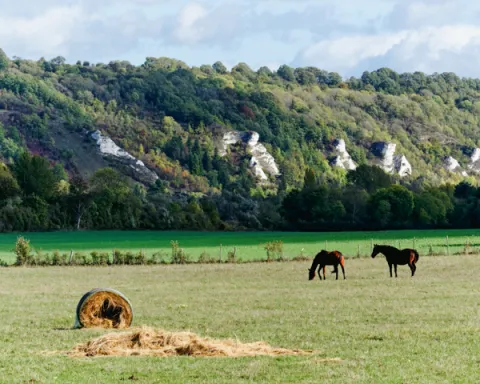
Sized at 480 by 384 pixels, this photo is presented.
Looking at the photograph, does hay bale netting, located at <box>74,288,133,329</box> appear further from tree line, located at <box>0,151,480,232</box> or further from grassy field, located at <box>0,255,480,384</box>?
tree line, located at <box>0,151,480,232</box>

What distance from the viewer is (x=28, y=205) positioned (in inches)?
4139

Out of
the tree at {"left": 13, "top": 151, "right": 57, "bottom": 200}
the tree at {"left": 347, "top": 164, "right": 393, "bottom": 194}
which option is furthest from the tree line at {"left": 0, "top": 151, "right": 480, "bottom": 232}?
the tree at {"left": 347, "top": 164, "right": 393, "bottom": 194}

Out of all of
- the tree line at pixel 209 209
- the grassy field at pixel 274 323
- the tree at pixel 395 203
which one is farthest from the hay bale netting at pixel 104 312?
the tree at pixel 395 203

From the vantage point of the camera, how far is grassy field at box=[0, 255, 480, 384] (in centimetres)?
1495

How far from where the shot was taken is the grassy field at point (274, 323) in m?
14.9

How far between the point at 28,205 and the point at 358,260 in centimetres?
6278

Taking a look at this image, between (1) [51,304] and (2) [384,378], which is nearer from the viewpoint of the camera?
(2) [384,378]

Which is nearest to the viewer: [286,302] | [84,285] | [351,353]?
[351,353]

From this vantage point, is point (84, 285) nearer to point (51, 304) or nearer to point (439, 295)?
point (51, 304)

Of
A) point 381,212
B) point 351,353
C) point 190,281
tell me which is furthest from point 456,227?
point 351,353

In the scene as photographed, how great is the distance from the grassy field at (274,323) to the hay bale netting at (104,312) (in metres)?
0.56

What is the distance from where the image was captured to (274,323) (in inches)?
853

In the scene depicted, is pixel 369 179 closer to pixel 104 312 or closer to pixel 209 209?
pixel 209 209

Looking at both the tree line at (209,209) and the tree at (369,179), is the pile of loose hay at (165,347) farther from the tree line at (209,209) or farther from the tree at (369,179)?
the tree at (369,179)
